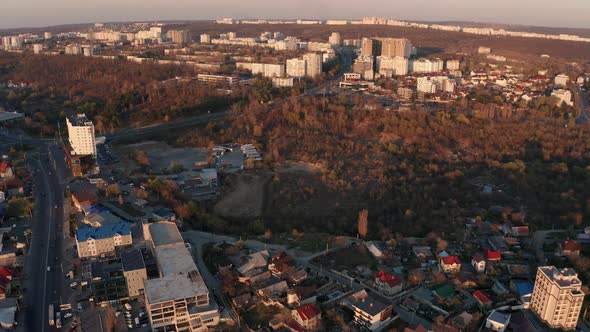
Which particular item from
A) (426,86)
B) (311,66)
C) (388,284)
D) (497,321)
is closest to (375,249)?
(388,284)

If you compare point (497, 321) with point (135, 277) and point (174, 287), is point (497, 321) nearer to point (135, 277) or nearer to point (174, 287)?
point (174, 287)

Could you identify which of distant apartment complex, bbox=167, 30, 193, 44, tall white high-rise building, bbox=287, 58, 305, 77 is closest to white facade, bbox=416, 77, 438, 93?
tall white high-rise building, bbox=287, 58, 305, 77

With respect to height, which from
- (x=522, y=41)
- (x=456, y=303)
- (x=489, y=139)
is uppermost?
(x=522, y=41)

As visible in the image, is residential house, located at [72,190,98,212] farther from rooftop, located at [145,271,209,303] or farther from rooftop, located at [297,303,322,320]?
rooftop, located at [297,303,322,320]

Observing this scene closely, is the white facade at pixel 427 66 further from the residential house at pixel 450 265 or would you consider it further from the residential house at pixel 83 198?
the residential house at pixel 83 198

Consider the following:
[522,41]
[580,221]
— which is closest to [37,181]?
[580,221]

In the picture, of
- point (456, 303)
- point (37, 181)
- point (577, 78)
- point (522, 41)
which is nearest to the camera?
point (456, 303)

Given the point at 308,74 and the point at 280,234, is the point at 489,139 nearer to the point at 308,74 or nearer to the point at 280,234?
the point at 280,234
